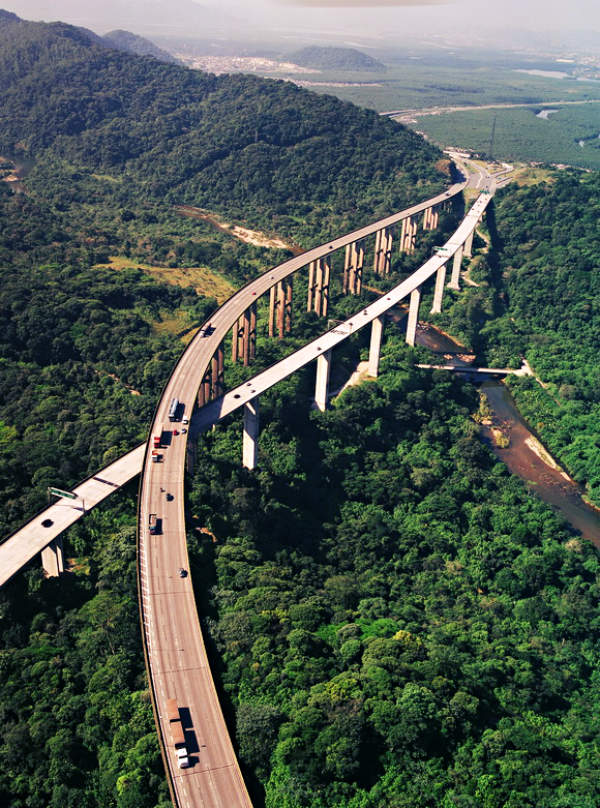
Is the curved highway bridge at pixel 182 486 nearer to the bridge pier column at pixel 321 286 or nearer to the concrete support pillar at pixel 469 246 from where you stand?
the bridge pier column at pixel 321 286

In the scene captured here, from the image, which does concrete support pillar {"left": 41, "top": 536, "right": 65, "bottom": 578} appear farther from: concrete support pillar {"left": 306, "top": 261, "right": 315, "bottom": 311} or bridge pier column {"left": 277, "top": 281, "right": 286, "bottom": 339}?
concrete support pillar {"left": 306, "top": 261, "right": 315, "bottom": 311}

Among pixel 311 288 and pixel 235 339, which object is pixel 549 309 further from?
pixel 235 339

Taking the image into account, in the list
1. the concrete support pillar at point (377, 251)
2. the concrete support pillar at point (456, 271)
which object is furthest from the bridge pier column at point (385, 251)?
the concrete support pillar at point (456, 271)

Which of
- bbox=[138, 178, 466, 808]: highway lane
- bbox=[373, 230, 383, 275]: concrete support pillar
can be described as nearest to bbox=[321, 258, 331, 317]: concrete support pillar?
bbox=[373, 230, 383, 275]: concrete support pillar

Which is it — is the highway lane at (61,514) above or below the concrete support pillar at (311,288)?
below

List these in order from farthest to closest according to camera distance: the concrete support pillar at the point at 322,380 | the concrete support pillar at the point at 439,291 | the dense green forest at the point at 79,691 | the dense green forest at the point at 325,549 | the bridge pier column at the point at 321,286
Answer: the concrete support pillar at the point at 439,291, the bridge pier column at the point at 321,286, the concrete support pillar at the point at 322,380, the dense green forest at the point at 325,549, the dense green forest at the point at 79,691

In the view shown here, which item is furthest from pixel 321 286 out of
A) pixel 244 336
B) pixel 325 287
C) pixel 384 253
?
pixel 244 336
